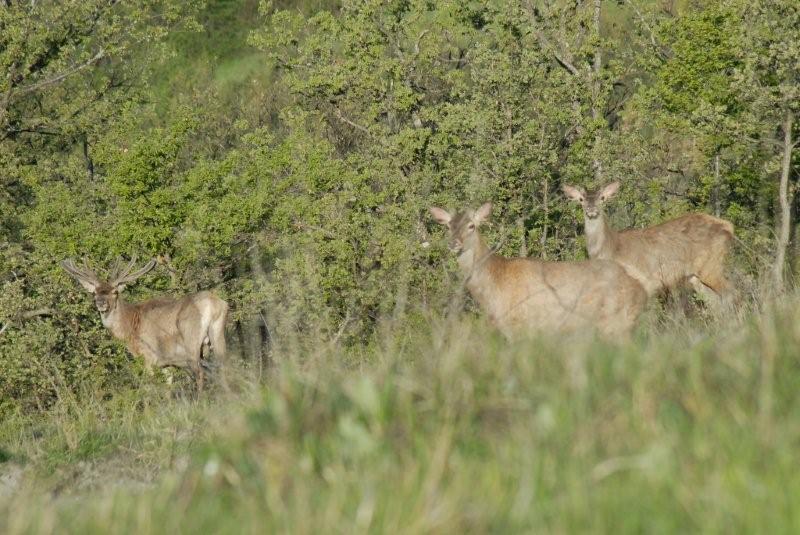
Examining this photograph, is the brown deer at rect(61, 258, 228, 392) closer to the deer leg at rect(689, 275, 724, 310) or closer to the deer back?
the deer back

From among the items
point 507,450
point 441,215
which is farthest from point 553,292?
point 507,450

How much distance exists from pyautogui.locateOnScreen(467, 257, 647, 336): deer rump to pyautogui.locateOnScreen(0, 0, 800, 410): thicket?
6831 mm

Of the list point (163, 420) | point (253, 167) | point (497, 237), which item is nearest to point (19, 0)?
point (253, 167)

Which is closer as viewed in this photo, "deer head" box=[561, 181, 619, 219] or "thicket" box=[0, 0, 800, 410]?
"deer head" box=[561, 181, 619, 219]

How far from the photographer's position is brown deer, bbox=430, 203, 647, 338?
10.2 meters

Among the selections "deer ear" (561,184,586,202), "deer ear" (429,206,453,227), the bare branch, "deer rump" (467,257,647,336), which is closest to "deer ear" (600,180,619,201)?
"deer ear" (561,184,586,202)

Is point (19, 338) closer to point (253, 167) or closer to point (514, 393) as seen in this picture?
point (253, 167)

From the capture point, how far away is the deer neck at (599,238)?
1497 centimetres

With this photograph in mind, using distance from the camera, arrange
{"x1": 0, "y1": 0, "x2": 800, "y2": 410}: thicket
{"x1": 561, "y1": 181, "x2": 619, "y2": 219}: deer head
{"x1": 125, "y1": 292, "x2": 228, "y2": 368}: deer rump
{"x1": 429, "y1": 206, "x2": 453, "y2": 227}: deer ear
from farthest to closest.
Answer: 1. {"x1": 0, "y1": 0, "x2": 800, "y2": 410}: thicket
2. {"x1": 125, "y1": 292, "x2": 228, "y2": 368}: deer rump
3. {"x1": 561, "y1": 181, "x2": 619, "y2": 219}: deer head
4. {"x1": 429, "y1": 206, "x2": 453, "y2": 227}: deer ear

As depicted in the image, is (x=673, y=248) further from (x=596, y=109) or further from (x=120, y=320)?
(x=596, y=109)

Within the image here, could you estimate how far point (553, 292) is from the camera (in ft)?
34.0

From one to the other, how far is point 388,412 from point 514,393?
1.60 ft

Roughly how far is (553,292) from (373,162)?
608 inches

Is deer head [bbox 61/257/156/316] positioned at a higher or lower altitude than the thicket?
higher
